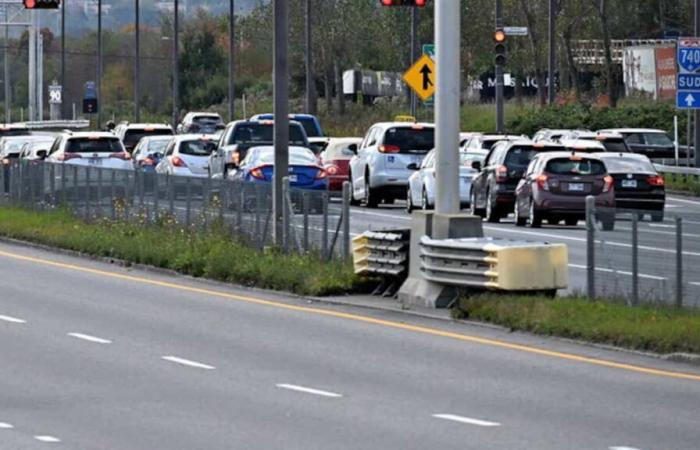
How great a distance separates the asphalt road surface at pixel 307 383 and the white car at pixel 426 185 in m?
17.9

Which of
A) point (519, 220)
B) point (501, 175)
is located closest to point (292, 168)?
point (501, 175)

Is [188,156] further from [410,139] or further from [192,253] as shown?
[192,253]

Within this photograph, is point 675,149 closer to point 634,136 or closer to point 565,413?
point 634,136

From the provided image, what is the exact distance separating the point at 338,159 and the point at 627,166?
10843mm

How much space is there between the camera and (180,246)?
97.5ft

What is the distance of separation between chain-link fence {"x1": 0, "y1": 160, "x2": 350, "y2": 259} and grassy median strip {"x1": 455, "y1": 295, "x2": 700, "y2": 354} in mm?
5815

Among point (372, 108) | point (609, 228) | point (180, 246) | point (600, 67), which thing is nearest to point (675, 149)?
Result: point (180, 246)

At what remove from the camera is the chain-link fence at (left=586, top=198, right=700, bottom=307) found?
20453mm

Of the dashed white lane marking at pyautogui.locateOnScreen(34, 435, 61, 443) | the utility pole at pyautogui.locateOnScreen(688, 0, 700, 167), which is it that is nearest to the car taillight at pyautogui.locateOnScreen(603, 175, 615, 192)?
the utility pole at pyautogui.locateOnScreen(688, 0, 700, 167)

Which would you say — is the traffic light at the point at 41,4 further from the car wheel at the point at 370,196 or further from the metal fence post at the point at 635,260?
the metal fence post at the point at 635,260

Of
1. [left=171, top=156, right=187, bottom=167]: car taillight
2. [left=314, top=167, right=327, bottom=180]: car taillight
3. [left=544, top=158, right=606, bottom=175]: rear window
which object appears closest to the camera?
[left=544, top=158, right=606, bottom=175]: rear window

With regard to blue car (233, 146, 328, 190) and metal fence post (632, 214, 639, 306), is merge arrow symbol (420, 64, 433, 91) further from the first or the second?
metal fence post (632, 214, 639, 306)

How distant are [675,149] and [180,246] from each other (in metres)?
31.0

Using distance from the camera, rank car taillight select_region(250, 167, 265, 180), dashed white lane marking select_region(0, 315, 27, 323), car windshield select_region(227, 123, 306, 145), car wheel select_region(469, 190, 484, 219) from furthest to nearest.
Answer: car windshield select_region(227, 123, 306, 145) → car wheel select_region(469, 190, 484, 219) → car taillight select_region(250, 167, 265, 180) → dashed white lane marking select_region(0, 315, 27, 323)
